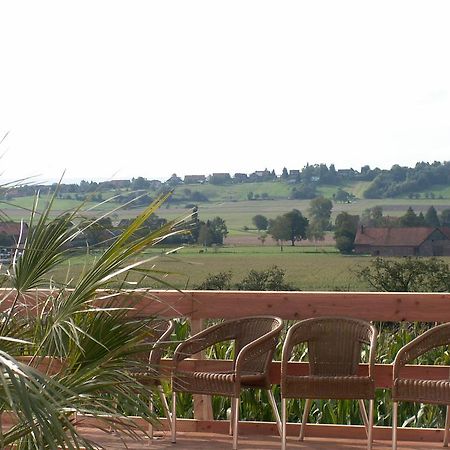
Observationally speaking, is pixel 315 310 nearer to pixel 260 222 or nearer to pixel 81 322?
pixel 81 322

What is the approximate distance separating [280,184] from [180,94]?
665 cm

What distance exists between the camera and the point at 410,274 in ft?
48.9

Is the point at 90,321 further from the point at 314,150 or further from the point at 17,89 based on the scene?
the point at 314,150

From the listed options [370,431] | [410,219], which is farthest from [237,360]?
[410,219]

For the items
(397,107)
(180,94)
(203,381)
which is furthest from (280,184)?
(203,381)

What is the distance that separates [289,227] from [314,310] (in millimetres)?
14558

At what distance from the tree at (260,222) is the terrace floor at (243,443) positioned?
14.5 metres

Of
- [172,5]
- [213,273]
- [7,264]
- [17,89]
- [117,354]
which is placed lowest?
[213,273]

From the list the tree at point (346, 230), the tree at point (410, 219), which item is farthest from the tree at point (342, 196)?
the tree at point (346, 230)

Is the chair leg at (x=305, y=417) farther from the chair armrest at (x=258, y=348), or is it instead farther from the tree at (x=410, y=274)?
the tree at (x=410, y=274)

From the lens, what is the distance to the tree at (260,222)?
20.4 metres

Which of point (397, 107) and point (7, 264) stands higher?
point (397, 107)

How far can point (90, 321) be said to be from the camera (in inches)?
147

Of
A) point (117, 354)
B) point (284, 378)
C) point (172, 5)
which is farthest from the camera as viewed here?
point (172, 5)
